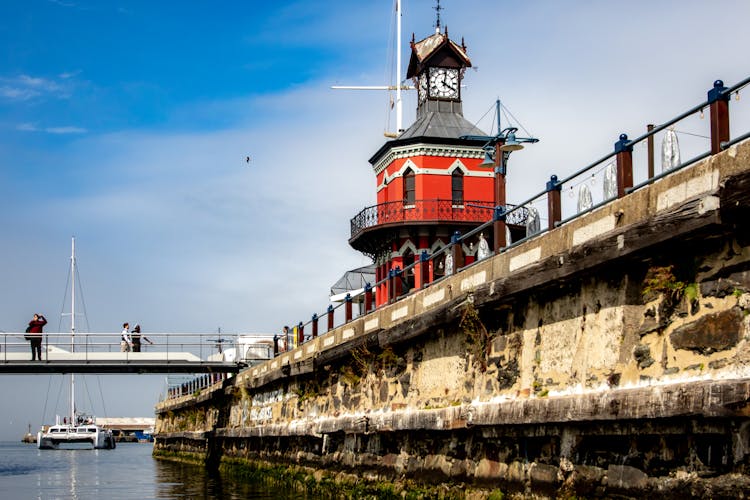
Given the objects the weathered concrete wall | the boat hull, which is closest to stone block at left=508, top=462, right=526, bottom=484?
the weathered concrete wall

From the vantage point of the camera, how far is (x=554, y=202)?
12.5m

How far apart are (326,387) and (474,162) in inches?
656

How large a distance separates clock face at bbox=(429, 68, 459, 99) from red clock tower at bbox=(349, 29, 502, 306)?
0.81ft

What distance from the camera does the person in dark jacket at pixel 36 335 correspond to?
33709 millimetres

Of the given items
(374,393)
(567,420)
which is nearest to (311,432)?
(374,393)

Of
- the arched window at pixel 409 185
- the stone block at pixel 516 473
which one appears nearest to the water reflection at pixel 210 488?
the stone block at pixel 516 473

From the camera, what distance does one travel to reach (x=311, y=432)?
21797 millimetres

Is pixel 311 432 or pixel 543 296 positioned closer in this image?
pixel 543 296

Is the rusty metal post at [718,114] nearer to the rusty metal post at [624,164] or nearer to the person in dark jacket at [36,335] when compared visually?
the rusty metal post at [624,164]

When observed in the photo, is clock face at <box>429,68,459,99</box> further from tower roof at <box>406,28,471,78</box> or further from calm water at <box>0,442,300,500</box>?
calm water at <box>0,442,300,500</box>

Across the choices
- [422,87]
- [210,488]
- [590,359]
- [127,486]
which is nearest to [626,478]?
[590,359]

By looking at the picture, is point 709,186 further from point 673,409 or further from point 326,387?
point 326,387

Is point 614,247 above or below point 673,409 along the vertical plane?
above

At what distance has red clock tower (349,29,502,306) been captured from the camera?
35875mm
